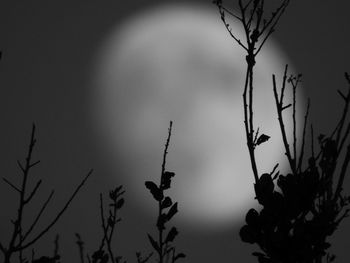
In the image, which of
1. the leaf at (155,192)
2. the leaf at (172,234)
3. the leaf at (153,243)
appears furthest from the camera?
the leaf at (172,234)

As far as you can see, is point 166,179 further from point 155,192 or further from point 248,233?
point 248,233

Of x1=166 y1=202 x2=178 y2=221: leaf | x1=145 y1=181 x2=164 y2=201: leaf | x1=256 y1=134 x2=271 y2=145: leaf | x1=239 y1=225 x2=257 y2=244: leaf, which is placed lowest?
x1=239 y1=225 x2=257 y2=244: leaf

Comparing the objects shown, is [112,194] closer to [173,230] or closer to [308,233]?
[173,230]

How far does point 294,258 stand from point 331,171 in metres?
0.77

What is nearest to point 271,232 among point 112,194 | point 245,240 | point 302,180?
point 245,240

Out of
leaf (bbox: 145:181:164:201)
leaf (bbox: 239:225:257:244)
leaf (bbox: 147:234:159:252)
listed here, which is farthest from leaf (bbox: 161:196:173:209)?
leaf (bbox: 239:225:257:244)

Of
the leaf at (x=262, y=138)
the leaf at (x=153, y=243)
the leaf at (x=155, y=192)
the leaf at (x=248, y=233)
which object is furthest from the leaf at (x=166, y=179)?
the leaf at (x=248, y=233)

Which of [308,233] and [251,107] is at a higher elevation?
[251,107]

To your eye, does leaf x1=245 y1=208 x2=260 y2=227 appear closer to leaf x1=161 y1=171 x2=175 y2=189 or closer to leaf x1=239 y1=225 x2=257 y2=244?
leaf x1=239 y1=225 x2=257 y2=244

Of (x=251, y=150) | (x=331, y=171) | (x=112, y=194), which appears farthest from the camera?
(x=112, y=194)

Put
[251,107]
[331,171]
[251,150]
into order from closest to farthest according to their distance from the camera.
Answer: [331,171]
[251,150]
[251,107]

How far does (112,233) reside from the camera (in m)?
4.62

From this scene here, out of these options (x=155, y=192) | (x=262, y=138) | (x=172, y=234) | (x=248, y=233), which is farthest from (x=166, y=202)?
(x=248, y=233)

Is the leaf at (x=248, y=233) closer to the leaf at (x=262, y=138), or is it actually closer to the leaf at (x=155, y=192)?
the leaf at (x=262, y=138)
